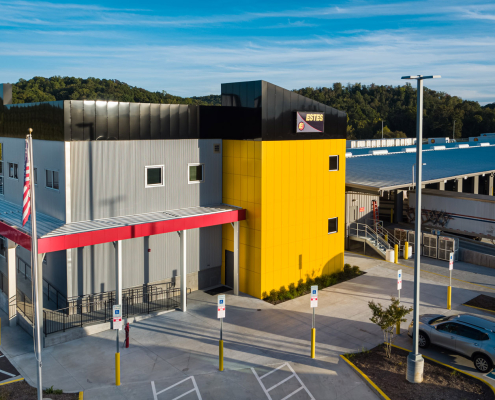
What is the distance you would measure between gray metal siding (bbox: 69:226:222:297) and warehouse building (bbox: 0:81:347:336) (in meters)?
0.05

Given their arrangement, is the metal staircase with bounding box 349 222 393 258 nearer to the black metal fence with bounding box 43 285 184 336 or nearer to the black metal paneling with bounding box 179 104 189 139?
the black metal fence with bounding box 43 285 184 336

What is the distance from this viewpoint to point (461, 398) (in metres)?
13.8

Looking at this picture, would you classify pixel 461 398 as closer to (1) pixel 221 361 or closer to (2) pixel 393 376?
(2) pixel 393 376

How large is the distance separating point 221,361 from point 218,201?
9899 mm

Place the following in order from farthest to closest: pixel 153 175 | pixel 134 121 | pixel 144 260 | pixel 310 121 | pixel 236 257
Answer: pixel 310 121
pixel 236 257
pixel 153 175
pixel 144 260
pixel 134 121

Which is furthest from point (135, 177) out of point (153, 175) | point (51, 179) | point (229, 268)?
point (229, 268)

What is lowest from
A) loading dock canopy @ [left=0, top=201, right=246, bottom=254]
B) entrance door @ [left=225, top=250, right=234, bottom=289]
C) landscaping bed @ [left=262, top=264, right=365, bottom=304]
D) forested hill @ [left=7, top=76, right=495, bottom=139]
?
landscaping bed @ [left=262, top=264, right=365, bottom=304]

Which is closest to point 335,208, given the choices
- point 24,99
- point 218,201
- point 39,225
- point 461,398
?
point 218,201

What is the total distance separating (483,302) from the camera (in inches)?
866

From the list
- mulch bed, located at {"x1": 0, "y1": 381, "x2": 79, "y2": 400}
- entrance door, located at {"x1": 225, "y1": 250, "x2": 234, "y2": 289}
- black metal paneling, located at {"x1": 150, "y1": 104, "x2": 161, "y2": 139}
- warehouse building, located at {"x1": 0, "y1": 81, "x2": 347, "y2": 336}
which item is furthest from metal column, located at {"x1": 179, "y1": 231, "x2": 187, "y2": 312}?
mulch bed, located at {"x1": 0, "y1": 381, "x2": 79, "y2": 400}

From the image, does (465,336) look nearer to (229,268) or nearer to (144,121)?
(229,268)

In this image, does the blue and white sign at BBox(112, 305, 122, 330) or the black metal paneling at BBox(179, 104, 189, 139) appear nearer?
the blue and white sign at BBox(112, 305, 122, 330)

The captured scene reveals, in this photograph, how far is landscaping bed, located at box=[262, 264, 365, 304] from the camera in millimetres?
22188

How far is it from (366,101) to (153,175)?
132153mm
